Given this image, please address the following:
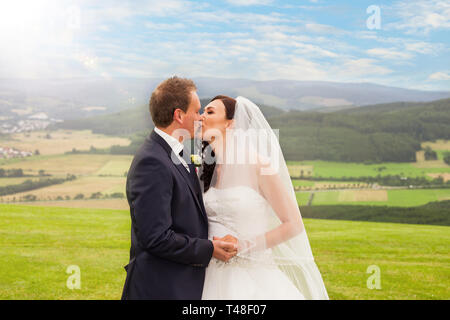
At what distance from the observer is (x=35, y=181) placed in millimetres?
59531

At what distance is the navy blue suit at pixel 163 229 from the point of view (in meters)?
2.79

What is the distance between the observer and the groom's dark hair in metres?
2.99

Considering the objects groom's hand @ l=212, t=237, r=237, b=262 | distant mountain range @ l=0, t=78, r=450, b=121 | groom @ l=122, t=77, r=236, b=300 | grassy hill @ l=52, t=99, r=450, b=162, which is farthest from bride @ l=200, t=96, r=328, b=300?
distant mountain range @ l=0, t=78, r=450, b=121

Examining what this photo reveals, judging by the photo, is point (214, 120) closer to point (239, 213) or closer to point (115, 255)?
point (239, 213)

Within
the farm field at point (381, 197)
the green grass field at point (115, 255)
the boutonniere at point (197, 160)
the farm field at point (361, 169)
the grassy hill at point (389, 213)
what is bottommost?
the grassy hill at point (389, 213)

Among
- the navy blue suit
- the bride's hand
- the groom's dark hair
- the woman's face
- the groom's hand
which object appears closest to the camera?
the navy blue suit

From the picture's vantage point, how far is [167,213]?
2807 millimetres

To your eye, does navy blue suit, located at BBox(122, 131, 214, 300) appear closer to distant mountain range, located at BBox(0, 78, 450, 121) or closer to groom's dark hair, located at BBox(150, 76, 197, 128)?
groom's dark hair, located at BBox(150, 76, 197, 128)

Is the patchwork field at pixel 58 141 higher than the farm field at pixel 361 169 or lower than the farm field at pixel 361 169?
higher

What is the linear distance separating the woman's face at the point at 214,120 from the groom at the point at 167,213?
23.7 inches

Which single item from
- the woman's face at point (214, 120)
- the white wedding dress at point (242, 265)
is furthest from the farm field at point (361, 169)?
the white wedding dress at point (242, 265)

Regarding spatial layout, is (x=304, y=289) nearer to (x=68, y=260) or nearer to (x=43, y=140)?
(x=68, y=260)

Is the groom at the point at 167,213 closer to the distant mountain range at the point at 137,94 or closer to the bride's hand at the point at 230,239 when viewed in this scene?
the bride's hand at the point at 230,239
